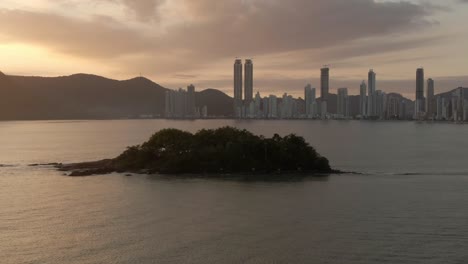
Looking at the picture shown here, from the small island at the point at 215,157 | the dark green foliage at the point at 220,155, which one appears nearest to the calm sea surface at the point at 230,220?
the small island at the point at 215,157

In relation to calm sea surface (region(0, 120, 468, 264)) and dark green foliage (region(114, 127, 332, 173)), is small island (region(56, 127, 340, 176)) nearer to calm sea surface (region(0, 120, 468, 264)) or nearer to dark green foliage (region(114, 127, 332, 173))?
dark green foliage (region(114, 127, 332, 173))

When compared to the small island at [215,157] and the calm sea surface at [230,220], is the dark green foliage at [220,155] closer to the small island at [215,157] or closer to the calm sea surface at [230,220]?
the small island at [215,157]

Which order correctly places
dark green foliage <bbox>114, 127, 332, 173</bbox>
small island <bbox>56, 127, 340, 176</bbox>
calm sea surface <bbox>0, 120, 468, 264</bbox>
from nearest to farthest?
calm sea surface <bbox>0, 120, 468, 264</bbox>
small island <bbox>56, 127, 340, 176</bbox>
dark green foliage <bbox>114, 127, 332, 173</bbox>

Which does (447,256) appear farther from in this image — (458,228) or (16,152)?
(16,152)

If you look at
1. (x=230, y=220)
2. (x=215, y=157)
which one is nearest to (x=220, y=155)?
(x=215, y=157)

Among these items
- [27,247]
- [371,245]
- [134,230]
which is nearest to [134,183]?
[134,230]

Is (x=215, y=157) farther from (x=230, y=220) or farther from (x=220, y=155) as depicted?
(x=230, y=220)

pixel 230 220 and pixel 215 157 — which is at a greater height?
pixel 215 157

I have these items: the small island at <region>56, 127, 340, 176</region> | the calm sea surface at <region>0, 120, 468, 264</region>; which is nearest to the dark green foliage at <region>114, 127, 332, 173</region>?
the small island at <region>56, 127, 340, 176</region>
